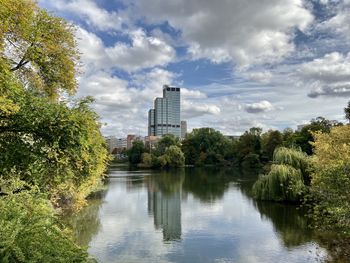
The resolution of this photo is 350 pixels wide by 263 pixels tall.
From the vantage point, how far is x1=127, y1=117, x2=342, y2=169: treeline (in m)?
72.1

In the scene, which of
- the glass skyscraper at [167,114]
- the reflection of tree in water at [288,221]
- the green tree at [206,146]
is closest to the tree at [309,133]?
the reflection of tree in water at [288,221]

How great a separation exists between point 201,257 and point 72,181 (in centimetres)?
766

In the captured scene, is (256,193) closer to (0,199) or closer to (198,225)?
(198,225)

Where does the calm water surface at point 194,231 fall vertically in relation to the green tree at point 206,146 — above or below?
below

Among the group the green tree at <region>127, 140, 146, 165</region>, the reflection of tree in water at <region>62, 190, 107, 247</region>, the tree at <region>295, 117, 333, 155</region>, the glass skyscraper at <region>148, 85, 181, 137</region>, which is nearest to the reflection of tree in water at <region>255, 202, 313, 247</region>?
the reflection of tree in water at <region>62, 190, 107, 247</region>

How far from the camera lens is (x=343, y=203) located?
1140cm

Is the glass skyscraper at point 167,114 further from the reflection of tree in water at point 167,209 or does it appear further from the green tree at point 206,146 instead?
the reflection of tree in water at point 167,209

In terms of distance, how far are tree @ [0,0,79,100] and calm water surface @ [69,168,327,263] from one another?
8056mm

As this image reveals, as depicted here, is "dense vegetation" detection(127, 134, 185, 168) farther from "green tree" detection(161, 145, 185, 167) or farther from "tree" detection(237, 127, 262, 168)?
"tree" detection(237, 127, 262, 168)

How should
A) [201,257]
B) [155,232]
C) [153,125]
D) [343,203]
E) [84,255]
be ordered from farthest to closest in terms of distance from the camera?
[153,125]
[155,232]
[201,257]
[343,203]
[84,255]

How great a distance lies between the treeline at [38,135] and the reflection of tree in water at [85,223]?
7.12m

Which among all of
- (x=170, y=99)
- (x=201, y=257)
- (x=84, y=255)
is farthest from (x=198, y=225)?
(x=170, y=99)

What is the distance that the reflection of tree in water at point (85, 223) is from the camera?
18.8m

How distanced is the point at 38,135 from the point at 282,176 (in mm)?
23275
